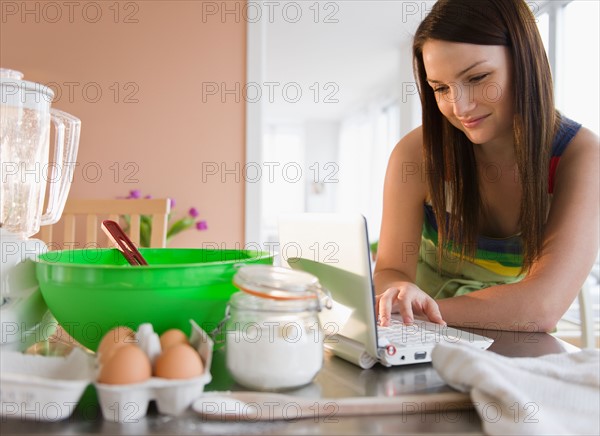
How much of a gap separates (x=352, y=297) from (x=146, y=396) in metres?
0.26

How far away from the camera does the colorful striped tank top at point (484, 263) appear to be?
1.15 meters

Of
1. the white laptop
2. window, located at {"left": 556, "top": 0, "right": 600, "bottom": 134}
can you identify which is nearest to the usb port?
the white laptop

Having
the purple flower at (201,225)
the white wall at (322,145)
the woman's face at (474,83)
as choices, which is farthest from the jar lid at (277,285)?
the white wall at (322,145)

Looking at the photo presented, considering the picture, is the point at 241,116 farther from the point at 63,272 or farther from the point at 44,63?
the point at 63,272

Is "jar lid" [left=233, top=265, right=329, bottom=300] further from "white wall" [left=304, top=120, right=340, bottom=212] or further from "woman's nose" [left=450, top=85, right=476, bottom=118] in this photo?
"white wall" [left=304, top=120, right=340, bottom=212]

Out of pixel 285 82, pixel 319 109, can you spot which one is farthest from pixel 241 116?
pixel 319 109

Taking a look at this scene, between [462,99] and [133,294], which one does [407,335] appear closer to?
[133,294]

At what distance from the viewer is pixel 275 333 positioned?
54 cm

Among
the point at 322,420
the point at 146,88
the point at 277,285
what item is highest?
the point at 146,88

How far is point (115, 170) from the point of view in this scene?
3.03m

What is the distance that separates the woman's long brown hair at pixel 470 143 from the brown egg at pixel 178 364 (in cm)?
79

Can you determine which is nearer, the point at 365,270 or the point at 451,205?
the point at 365,270

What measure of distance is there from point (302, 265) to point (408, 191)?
569mm

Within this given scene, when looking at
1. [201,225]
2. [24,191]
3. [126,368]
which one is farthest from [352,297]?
[201,225]
